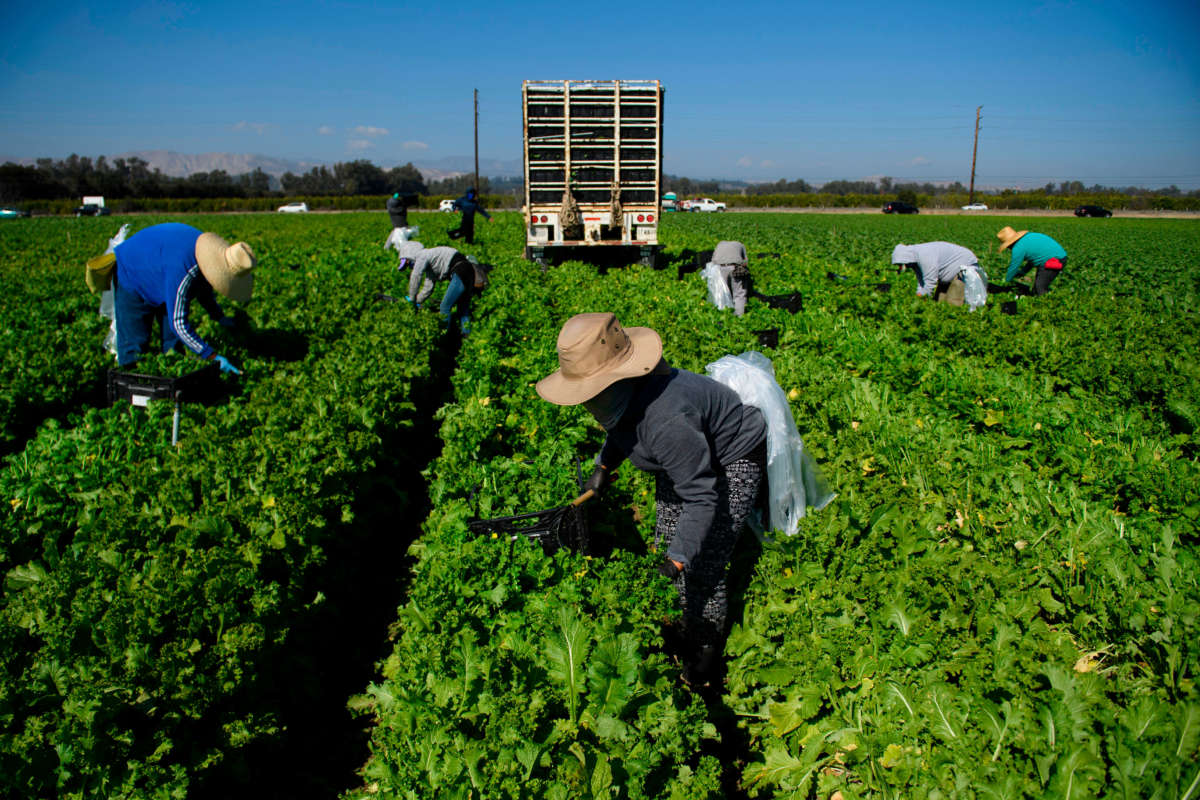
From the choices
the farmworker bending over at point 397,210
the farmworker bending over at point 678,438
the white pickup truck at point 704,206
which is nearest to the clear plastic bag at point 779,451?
the farmworker bending over at point 678,438

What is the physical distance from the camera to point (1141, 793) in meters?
1.93

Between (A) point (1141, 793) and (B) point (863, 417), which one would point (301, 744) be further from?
(B) point (863, 417)

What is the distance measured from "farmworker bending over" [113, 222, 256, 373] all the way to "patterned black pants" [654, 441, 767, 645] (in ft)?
15.7

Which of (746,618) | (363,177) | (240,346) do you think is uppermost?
(363,177)

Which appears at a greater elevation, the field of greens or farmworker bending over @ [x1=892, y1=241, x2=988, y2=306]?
farmworker bending over @ [x1=892, y1=241, x2=988, y2=306]

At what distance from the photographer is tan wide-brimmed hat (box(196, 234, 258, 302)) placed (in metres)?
6.11

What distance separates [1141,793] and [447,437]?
4.01 metres

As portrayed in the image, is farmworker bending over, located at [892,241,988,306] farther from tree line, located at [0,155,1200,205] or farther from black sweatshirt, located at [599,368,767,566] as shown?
tree line, located at [0,155,1200,205]

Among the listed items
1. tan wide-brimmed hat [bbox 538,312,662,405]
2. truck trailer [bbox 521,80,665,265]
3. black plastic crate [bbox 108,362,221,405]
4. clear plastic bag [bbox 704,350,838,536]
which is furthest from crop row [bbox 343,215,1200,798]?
truck trailer [bbox 521,80,665,265]

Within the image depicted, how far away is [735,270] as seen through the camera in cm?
973

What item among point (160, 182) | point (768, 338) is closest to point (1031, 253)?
point (768, 338)

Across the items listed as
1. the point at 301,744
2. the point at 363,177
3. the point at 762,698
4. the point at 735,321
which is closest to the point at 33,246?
the point at 735,321

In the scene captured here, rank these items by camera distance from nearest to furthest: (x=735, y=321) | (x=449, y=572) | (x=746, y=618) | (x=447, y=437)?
1. (x=449, y=572)
2. (x=746, y=618)
3. (x=447, y=437)
4. (x=735, y=321)

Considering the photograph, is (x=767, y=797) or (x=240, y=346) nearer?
(x=767, y=797)
